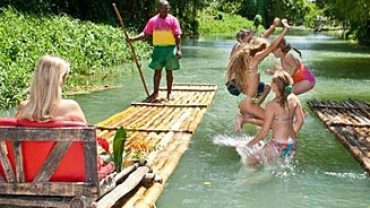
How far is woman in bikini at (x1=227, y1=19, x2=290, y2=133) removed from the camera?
25.3 ft

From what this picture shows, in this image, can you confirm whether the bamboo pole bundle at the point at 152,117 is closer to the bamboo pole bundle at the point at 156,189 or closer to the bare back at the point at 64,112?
the bamboo pole bundle at the point at 156,189

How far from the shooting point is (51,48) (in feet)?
49.3

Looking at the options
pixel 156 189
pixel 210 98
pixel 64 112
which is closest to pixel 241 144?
pixel 156 189

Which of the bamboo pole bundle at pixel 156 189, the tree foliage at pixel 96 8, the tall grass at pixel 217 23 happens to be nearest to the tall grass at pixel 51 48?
the tree foliage at pixel 96 8

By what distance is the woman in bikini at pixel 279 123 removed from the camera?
21.6ft

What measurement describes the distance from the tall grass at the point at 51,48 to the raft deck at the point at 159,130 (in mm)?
2221

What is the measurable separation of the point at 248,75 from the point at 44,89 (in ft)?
13.3

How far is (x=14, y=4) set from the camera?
21828 mm

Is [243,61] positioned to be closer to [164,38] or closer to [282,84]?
[282,84]

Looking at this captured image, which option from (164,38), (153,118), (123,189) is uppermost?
(164,38)

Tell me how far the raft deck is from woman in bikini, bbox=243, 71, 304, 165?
3.05ft

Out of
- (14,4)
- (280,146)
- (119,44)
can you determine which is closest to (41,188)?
(280,146)

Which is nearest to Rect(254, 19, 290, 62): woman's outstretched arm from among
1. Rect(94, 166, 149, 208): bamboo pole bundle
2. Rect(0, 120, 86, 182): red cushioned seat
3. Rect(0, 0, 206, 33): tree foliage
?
Rect(94, 166, 149, 208): bamboo pole bundle

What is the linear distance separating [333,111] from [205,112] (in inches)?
84.3
